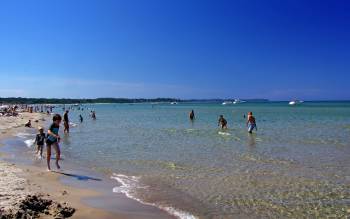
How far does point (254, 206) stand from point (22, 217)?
16.9 ft

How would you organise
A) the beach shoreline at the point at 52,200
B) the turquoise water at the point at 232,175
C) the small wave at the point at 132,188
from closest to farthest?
the beach shoreline at the point at 52,200, the small wave at the point at 132,188, the turquoise water at the point at 232,175

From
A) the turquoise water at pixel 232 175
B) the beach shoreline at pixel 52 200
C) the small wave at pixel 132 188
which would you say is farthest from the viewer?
the turquoise water at pixel 232 175

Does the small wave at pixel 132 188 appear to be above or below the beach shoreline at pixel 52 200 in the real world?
below

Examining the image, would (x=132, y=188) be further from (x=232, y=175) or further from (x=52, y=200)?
(x=232, y=175)

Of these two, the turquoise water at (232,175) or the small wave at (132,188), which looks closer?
the small wave at (132,188)

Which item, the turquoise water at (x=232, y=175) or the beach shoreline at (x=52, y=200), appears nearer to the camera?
the beach shoreline at (x=52, y=200)

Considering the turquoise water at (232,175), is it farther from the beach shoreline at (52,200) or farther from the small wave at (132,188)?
the beach shoreline at (52,200)

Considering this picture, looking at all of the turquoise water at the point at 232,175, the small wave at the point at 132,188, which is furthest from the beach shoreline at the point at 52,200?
the turquoise water at the point at 232,175

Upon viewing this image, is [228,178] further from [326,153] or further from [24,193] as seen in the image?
[326,153]

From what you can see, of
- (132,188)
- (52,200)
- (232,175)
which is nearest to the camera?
(52,200)

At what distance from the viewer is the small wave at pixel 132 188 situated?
8.59 m

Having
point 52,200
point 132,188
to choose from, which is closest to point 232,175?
point 132,188

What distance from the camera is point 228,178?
12727 mm

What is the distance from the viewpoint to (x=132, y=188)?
11.3 metres
